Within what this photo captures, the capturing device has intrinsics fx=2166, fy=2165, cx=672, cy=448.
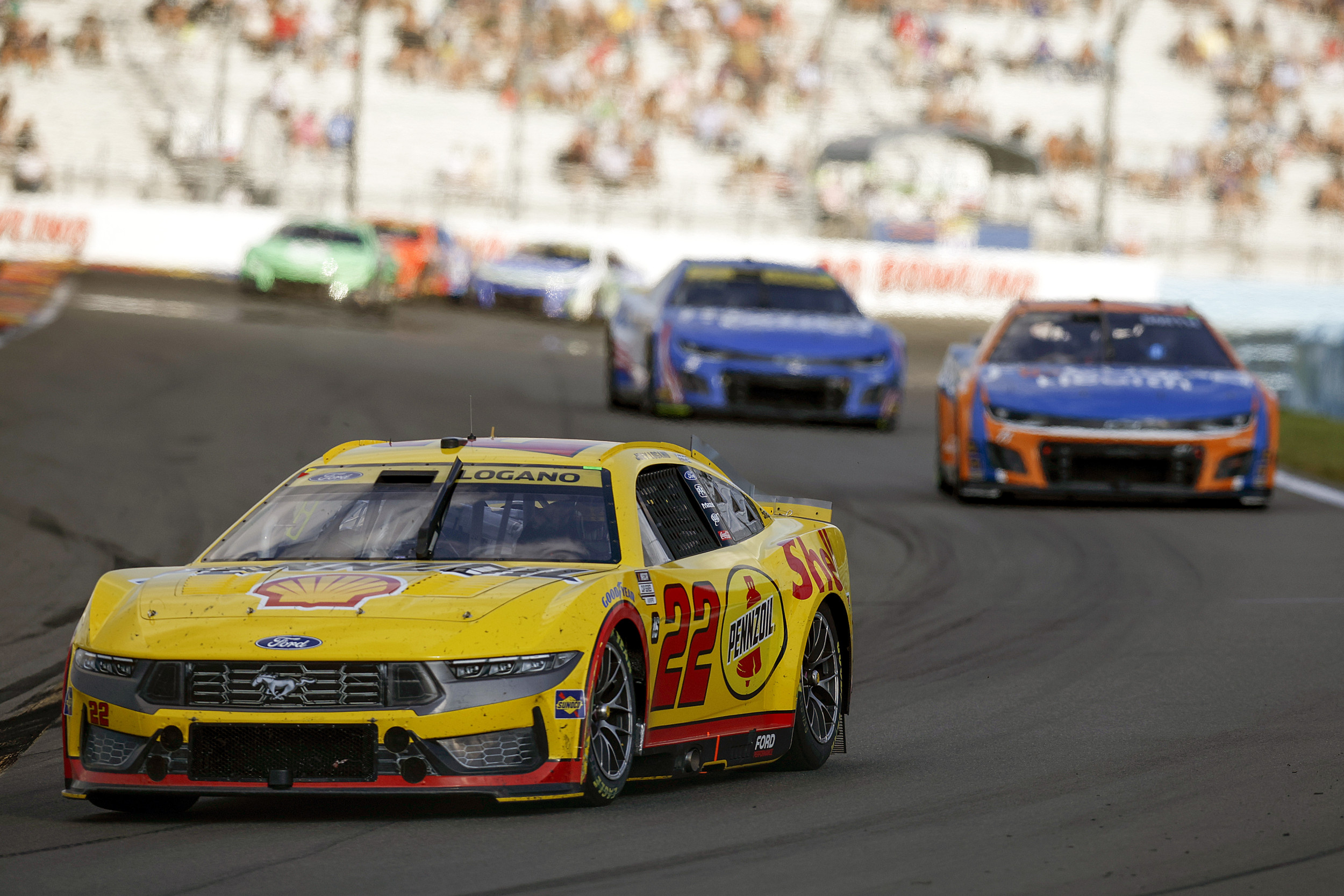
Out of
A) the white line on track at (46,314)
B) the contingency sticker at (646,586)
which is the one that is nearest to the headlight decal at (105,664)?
the contingency sticker at (646,586)

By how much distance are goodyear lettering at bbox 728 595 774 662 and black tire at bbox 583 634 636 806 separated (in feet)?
1.97

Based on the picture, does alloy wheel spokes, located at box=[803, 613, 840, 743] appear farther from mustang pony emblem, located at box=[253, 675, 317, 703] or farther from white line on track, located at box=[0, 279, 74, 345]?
white line on track, located at box=[0, 279, 74, 345]

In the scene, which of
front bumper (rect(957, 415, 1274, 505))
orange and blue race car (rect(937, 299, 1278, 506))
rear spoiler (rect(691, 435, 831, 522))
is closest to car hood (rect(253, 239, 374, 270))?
orange and blue race car (rect(937, 299, 1278, 506))

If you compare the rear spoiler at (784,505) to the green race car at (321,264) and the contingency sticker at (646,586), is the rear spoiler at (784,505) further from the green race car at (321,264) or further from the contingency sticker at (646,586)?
the green race car at (321,264)

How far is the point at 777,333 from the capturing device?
17.3 meters

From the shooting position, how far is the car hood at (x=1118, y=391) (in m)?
14.0

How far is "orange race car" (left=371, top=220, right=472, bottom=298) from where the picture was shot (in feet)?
108

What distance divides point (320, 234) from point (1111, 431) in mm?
18362

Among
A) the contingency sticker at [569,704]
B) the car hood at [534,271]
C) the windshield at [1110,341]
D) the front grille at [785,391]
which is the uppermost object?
the contingency sticker at [569,704]

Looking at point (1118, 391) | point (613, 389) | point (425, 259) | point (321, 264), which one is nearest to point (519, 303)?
point (425, 259)

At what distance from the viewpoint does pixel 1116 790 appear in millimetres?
6188

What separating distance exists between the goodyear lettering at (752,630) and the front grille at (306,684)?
4.49 ft

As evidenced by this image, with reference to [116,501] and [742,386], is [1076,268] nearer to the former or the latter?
[742,386]

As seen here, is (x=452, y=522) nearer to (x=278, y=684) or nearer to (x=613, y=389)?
(x=278, y=684)
